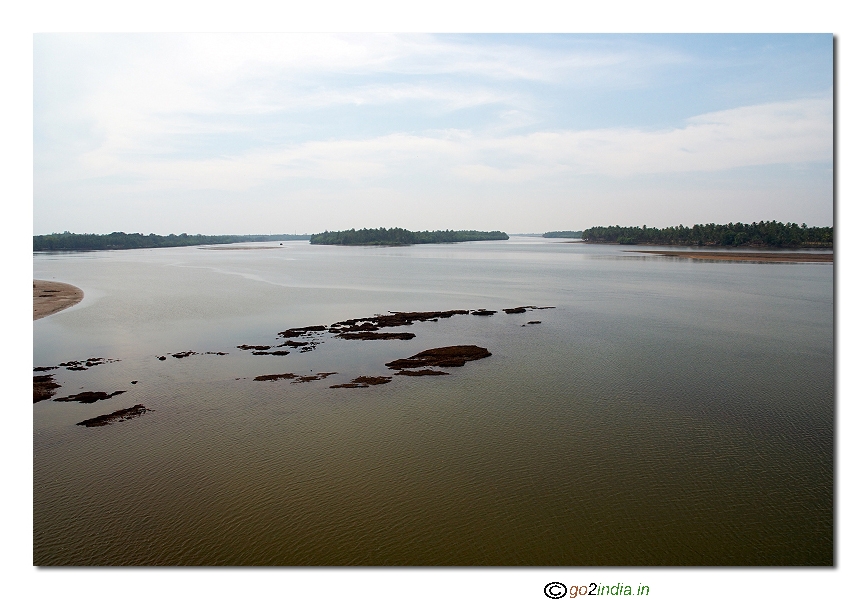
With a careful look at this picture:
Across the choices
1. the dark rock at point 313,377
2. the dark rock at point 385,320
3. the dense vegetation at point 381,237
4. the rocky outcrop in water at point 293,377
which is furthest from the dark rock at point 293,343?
the dense vegetation at point 381,237

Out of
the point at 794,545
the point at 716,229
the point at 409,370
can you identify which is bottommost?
the point at 794,545

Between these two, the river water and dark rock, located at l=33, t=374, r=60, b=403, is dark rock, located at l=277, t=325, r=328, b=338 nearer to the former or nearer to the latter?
the river water

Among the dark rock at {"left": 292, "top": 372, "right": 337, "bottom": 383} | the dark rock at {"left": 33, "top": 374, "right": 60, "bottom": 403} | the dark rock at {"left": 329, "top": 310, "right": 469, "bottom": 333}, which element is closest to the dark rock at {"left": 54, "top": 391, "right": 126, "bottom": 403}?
the dark rock at {"left": 33, "top": 374, "right": 60, "bottom": 403}

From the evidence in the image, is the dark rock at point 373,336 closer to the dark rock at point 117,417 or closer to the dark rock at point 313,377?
the dark rock at point 313,377

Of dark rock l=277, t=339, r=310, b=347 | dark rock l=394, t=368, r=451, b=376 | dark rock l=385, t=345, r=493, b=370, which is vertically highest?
dark rock l=277, t=339, r=310, b=347

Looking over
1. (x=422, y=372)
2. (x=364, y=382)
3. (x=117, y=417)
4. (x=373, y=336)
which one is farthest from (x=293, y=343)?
(x=117, y=417)

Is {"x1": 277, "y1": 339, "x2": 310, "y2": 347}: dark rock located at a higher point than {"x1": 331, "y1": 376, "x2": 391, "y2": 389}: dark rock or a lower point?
higher

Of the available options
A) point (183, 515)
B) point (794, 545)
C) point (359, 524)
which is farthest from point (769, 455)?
point (183, 515)
